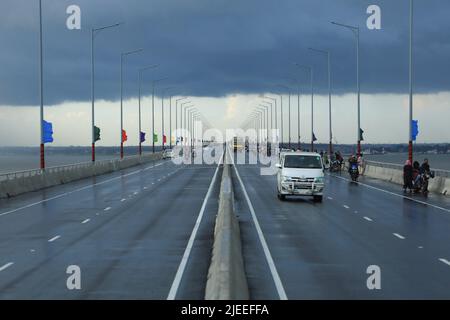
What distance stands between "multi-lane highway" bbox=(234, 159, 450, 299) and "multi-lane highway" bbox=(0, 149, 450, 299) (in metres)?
0.03

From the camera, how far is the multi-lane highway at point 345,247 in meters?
14.3

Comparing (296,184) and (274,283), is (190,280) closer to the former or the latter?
(274,283)

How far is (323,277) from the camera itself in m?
15.4

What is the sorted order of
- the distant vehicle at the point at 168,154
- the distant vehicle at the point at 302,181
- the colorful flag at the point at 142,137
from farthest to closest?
the distant vehicle at the point at 168,154, the colorful flag at the point at 142,137, the distant vehicle at the point at 302,181

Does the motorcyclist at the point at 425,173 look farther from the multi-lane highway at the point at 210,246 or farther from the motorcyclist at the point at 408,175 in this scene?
the multi-lane highway at the point at 210,246

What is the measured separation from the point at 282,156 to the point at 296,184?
228cm

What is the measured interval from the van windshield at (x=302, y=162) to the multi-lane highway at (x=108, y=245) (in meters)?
3.93

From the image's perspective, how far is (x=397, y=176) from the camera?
5303cm

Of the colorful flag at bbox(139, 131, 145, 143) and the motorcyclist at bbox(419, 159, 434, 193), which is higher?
the colorful flag at bbox(139, 131, 145, 143)

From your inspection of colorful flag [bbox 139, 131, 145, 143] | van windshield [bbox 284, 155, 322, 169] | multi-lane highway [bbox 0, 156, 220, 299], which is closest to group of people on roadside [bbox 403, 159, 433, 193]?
van windshield [bbox 284, 155, 322, 169]

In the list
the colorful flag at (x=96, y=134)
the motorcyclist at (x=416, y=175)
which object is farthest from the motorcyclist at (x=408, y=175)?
the colorful flag at (x=96, y=134)

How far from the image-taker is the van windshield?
36.6 meters

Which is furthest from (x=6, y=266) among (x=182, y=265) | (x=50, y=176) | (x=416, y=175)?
(x=50, y=176)

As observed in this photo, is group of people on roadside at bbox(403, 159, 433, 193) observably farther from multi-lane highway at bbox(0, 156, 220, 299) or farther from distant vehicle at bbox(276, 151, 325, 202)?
multi-lane highway at bbox(0, 156, 220, 299)
